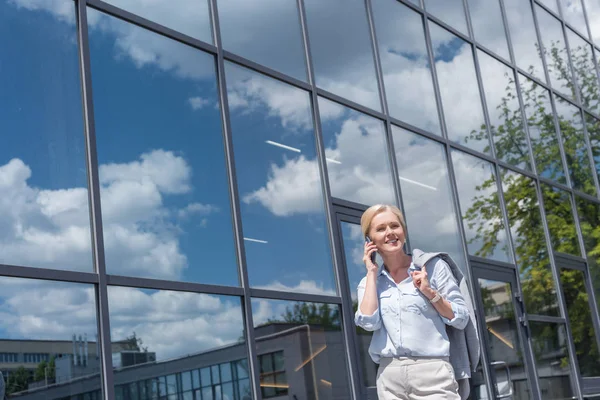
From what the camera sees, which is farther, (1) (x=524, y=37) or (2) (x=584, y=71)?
(2) (x=584, y=71)

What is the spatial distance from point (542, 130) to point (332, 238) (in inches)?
190

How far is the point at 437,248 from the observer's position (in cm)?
709

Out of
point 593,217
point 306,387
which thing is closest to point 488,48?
point 593,217

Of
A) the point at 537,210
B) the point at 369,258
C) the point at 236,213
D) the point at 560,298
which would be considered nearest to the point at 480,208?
the point at 537,210

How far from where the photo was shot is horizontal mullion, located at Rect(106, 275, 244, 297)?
14.1 feet

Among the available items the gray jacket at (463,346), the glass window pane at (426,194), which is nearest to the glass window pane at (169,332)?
the gray jacket at (463,346)

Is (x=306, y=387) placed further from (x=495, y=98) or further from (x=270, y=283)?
(x=495, y=98)

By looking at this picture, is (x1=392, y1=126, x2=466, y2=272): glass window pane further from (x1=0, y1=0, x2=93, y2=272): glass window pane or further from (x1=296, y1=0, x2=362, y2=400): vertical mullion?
(x1=0, y1=0, x2=93, y2=272): glass window pane

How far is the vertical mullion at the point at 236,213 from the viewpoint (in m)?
4.93

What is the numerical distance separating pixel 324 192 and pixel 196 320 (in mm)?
1622

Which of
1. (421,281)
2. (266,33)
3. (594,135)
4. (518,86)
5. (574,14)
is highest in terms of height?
(574,14)

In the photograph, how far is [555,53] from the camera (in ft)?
35.3

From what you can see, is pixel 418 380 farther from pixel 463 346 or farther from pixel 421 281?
pixel 421 281

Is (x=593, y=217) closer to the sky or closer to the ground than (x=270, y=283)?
closer to the sky
